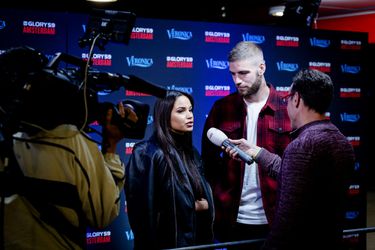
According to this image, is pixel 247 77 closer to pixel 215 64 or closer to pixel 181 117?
pixel 181 117

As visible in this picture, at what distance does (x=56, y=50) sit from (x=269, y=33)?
169cm

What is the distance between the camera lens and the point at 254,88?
3008 millimetres

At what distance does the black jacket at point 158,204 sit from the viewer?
2578 millimetres

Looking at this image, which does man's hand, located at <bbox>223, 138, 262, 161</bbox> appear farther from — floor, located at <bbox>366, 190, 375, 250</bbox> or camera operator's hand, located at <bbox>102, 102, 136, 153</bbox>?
floor, located at <bbox>366, 190, 375, 250</bbox>

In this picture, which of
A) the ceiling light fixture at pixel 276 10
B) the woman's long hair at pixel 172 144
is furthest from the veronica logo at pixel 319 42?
the ceiling light fixture at pixel 276 10

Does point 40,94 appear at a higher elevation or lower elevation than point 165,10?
lower

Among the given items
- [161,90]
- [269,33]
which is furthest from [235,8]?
[161,90]

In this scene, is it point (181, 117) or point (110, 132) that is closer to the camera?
point (110, 132)

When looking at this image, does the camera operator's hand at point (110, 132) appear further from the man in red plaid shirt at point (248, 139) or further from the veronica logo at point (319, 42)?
the veronica logo at point (319, 42)

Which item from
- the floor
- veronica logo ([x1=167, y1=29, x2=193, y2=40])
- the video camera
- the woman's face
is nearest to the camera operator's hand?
the video camera

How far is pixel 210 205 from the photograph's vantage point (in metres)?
2.79

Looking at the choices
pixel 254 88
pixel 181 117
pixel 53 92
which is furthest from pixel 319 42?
pixel 53 92

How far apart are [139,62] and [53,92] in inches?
86.1

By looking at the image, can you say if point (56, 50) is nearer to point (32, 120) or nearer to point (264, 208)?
point (264, 208)
